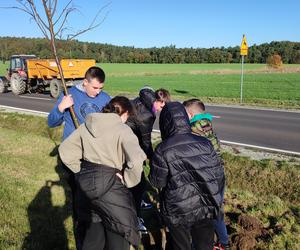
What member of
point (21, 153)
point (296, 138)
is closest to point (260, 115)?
point (296, 138)

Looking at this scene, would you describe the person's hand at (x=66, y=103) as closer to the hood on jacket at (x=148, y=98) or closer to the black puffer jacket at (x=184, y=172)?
the black puffer jacket at (x=184, y=172)

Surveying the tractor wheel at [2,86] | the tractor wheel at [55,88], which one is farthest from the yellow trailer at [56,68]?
the tractor wheel at [2,86]

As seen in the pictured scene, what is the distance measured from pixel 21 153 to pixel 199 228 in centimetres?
599

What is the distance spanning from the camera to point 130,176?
111 inches

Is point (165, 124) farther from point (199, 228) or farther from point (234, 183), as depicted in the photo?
point (234, 183)

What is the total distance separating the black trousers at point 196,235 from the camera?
10.3ft

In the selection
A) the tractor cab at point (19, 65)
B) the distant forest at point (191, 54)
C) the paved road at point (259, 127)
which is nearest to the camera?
the paved road at point (259, 127)

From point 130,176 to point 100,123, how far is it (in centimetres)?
47

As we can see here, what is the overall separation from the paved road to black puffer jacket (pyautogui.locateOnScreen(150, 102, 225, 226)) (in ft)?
18.2

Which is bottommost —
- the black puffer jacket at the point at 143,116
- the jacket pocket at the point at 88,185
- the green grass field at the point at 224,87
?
the green grass field at the point at 224,87

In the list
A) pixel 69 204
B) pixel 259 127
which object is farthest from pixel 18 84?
pixel 69 204

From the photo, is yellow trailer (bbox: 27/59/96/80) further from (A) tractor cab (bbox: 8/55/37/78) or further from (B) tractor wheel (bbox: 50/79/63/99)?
(A) tractor cab (bbox: 8/55/37/78)

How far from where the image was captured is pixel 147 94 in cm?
467

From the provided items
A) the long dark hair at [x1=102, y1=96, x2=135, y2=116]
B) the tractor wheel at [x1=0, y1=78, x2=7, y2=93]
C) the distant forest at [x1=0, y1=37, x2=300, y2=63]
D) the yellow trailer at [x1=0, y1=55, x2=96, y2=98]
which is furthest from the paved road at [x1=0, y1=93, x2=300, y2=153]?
the distant forest at [x1=0, y1=37, x2=300, y2=63]
